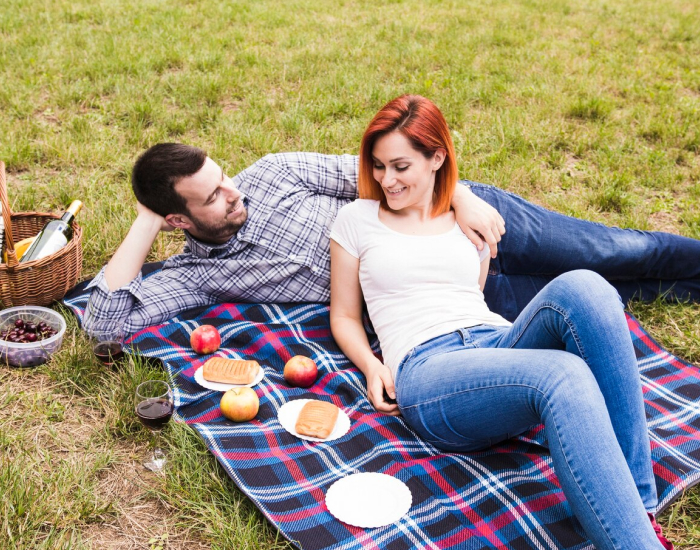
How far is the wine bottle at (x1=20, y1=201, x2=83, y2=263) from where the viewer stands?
381cm

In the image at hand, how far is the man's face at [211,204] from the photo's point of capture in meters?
3.42

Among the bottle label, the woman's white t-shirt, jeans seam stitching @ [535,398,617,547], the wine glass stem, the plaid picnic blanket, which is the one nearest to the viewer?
jeans seam stitching @ [535,398,617,547]

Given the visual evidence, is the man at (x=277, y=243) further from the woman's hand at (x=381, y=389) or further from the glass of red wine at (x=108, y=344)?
the woman's hand at (x=381, y=389)

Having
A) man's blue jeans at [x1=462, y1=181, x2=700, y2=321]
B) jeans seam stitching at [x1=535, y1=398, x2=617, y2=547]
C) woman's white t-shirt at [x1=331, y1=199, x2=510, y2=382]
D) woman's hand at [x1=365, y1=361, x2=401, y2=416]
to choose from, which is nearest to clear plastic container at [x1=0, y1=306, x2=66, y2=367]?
woman's white t-shirt at [x1=331, y1=199, x2=510, y2=382]

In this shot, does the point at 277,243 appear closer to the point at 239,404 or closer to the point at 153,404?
the point at 239,404

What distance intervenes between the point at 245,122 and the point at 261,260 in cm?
280

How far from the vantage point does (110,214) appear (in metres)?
4.71

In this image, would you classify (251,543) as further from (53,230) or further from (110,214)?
(110,214)

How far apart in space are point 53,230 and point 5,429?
4.39ft

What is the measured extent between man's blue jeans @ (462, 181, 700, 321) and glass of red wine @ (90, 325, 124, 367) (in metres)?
2.02

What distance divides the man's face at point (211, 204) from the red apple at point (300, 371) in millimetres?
846

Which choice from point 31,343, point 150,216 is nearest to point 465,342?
point 150,216

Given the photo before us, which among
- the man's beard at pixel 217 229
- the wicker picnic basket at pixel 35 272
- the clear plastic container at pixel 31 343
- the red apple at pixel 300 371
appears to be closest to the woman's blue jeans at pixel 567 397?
the red apple at pixel 300 371

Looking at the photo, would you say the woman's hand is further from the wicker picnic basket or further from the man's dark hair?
the wicker picnic basket
